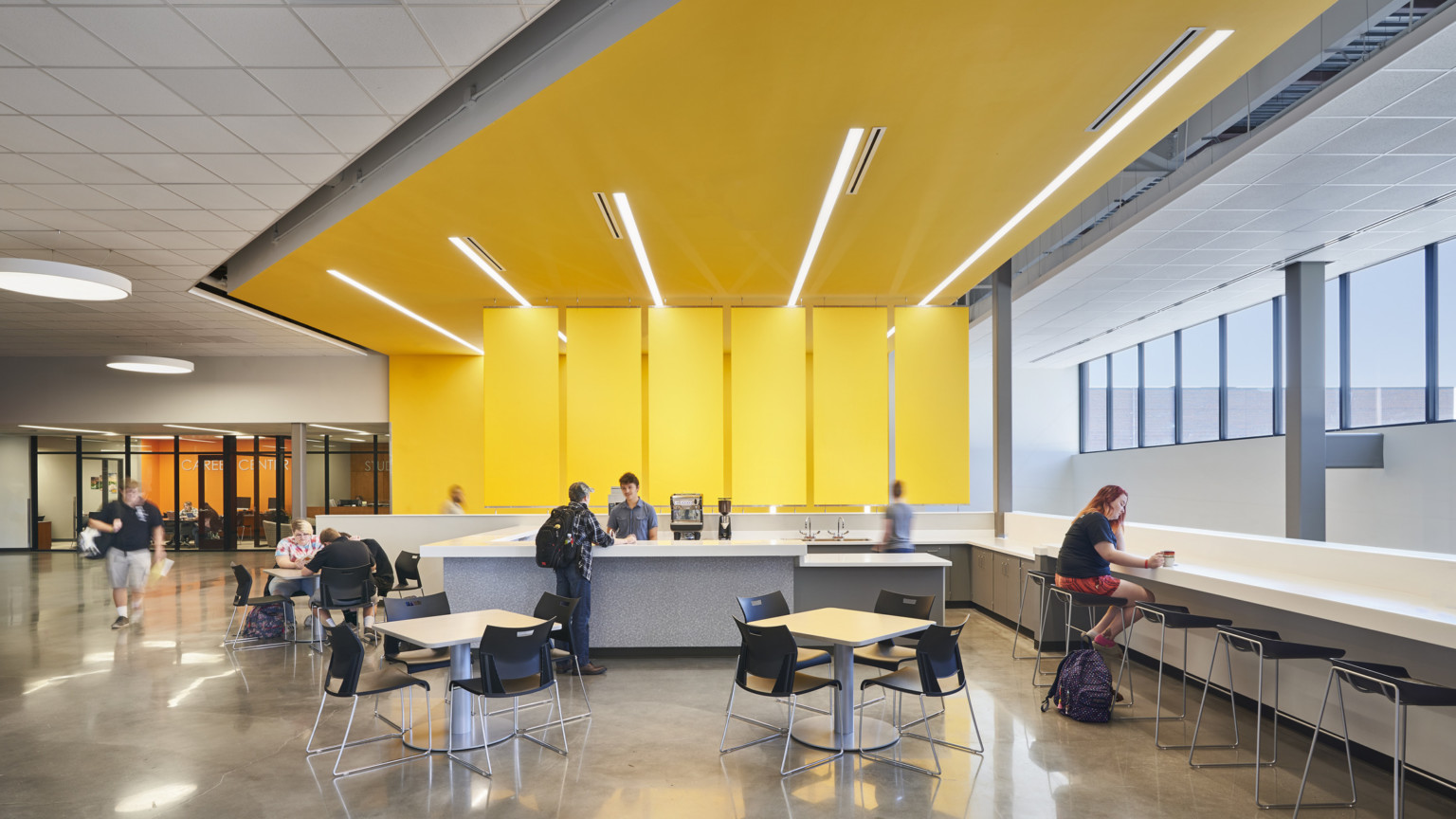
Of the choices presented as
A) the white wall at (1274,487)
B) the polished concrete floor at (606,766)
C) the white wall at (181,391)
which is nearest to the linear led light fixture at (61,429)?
the white wall at (181,391)

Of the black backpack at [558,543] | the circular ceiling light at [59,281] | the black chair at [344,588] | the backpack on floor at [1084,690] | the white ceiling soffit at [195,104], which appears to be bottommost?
the backpack on floor at [1084,690]

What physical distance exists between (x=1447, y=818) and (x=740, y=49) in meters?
4.85

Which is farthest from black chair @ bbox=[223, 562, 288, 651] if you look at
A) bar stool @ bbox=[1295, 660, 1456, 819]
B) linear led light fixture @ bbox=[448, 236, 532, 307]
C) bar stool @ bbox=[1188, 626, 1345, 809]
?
bar stool @ bbox=[1295, 660, 1456, 819]

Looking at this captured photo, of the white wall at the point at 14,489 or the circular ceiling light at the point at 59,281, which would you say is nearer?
the circular ceiling light at the point at 59,281

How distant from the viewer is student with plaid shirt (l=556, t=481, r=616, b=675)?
6.19 m

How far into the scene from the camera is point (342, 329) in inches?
428

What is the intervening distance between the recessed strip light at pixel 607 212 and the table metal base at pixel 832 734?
388 centimetres

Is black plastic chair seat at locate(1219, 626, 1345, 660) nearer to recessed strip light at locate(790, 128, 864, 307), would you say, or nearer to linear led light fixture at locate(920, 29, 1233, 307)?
linear led light fixture at locate(920, 29, 1233, 307)

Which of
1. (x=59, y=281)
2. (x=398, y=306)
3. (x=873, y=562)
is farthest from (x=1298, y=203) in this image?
(x=59, y=281)

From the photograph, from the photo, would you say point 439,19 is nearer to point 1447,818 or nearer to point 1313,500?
point 1447,818

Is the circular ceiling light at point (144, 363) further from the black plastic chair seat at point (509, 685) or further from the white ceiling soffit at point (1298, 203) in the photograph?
the white ceiling soffit at point (1298, 203)

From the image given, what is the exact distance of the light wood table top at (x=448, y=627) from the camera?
4.35m

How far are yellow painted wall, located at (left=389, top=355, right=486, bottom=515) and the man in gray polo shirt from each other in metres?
7.03

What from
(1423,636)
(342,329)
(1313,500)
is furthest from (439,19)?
(1313,500)
